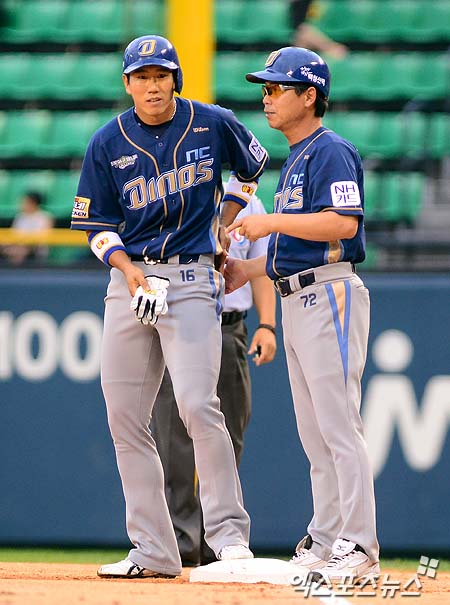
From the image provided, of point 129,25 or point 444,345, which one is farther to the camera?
point 129,25

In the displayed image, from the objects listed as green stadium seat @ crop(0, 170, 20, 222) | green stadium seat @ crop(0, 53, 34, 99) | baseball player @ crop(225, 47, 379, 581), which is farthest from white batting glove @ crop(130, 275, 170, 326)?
green stadium seat @ crop(0, 53, 34, 99)

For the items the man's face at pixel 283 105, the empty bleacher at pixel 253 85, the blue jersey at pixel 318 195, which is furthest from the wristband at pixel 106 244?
the empty bleacher at pixel 253 85

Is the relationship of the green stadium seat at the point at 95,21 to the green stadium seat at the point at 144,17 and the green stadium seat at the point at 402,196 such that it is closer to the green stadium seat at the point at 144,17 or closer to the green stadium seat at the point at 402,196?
the green stadium seat at the point at 144,17

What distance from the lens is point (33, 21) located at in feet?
35.8

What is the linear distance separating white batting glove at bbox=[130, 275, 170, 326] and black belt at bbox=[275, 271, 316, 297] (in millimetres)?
450

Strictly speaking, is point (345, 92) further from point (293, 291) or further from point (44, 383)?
point (293, 291)

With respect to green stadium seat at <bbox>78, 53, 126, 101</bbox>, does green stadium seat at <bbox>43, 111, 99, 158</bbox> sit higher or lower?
lower

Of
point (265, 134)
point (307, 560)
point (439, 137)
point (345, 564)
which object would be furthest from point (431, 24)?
point (345, 564)

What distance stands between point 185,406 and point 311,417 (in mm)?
520

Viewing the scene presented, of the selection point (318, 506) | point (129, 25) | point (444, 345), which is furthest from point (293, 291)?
point (129, 25)

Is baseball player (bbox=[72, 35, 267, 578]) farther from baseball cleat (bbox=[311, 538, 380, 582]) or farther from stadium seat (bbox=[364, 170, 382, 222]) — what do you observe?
stadium seat (bbox=[364, 170, 382, 222])

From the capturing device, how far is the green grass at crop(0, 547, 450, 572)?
634 cm

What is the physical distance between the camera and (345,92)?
10.2 m

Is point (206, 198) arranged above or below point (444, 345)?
above
